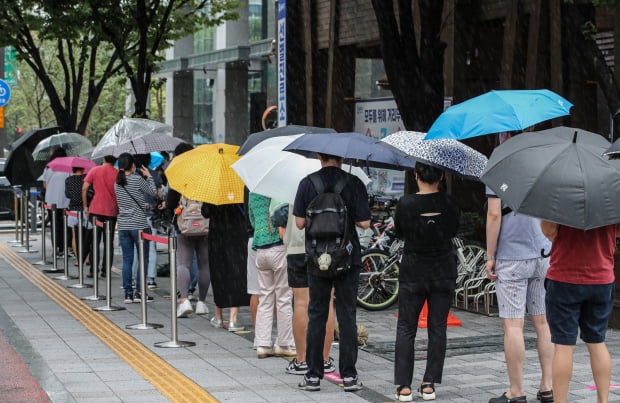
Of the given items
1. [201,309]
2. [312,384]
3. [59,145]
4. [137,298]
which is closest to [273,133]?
[312,384]

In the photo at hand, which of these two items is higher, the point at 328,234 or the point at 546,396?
the point at 328,234

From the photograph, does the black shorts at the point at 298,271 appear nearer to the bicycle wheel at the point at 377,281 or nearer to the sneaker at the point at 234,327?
the sneaker at the point at 234,327

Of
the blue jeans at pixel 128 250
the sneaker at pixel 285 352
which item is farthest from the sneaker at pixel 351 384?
the blue jeans at pixel 128 250

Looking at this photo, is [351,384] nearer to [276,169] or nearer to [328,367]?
[328,367]

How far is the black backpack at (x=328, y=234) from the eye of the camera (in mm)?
7676

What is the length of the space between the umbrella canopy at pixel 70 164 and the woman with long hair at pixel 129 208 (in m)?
3.25

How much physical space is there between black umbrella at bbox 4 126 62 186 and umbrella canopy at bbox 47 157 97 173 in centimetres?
399

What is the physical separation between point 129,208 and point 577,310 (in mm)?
7486

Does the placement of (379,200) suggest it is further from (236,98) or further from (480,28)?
(236,98)

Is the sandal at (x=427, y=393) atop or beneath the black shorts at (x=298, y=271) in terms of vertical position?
beneath

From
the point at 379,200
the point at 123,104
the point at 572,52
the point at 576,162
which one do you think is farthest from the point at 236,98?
the point at 576,162

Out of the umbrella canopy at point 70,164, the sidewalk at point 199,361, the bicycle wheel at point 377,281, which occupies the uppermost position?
the umbrella canopy at point 70,164

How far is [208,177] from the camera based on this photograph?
10.0 metres

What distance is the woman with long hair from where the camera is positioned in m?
13.0
